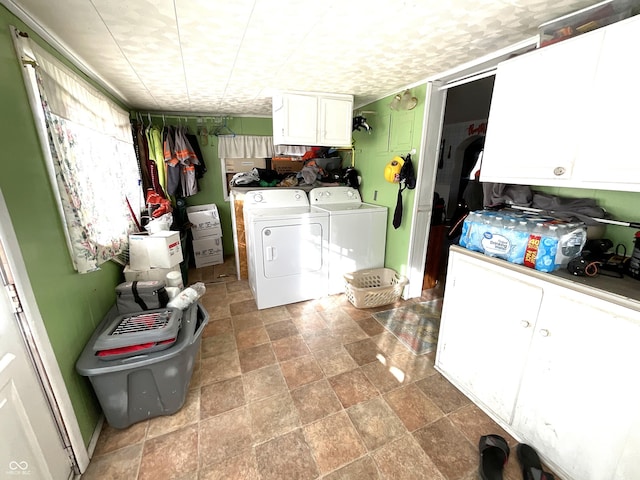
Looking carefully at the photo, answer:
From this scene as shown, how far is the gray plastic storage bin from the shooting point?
137 cm

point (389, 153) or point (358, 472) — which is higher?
point (389, 153)

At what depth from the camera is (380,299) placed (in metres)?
2.83

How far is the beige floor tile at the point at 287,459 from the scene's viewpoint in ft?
4.24

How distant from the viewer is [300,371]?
1.96 m

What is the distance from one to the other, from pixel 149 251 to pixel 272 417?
5.96ft

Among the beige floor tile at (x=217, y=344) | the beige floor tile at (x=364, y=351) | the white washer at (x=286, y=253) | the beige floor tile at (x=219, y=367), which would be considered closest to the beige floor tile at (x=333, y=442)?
the beige floor tile at (x=364, y=351)

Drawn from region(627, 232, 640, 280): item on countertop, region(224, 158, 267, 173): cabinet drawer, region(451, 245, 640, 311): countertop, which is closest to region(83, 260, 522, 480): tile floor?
region(451, 245, 640, 311): countertop

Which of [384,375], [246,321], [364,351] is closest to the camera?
[384,375]

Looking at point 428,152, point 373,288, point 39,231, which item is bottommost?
point 373,288

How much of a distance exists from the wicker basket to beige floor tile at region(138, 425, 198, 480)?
1.78 metres

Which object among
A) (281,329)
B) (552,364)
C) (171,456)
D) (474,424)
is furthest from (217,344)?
(552,364)

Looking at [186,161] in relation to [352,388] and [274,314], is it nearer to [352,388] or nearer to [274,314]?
[274,314]

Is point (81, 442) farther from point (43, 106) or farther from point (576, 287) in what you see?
point (576, 287)

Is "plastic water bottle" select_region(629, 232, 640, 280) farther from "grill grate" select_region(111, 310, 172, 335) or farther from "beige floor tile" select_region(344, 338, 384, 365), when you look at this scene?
"grill grate" select_region(111, 310, 172, 335)
